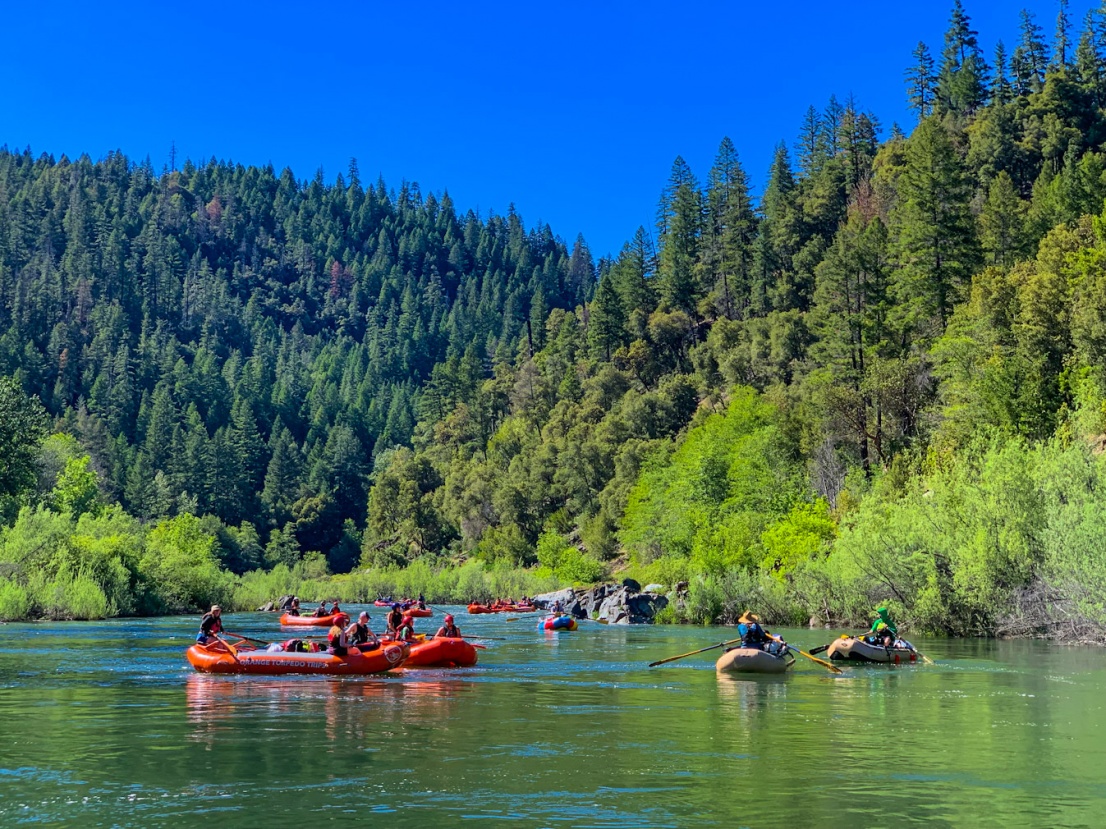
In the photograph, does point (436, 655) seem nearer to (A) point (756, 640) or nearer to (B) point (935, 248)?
(A) point (756, 640)

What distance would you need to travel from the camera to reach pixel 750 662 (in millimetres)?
36938

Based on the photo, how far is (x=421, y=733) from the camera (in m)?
24.3

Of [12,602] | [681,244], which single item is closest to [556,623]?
[12,602]

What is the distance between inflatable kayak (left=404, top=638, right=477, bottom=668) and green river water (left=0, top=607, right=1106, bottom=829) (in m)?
1.04

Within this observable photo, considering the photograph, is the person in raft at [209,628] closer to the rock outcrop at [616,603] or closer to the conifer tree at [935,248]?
the rock outcrop at [616,603]

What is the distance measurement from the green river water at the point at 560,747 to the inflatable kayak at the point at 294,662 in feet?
2.56

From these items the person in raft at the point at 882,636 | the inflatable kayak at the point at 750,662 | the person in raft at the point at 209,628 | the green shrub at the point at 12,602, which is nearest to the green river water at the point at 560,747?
the inflatable kayak at the point at 750,662

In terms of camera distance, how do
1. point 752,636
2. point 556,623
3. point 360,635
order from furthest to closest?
point 556,623 < point 360,635 < point 752,636

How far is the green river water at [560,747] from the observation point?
16.9 meters

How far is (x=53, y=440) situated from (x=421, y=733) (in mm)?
116229

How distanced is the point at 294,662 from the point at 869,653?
19050 millimetres

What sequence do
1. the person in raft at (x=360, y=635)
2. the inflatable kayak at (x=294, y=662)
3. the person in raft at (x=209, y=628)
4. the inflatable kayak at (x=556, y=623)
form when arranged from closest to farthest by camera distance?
the inflatable kayak at (x=294, y=662) < the person in raft at (x=360, y=635) < the person in raft at (x=209, y=628) < the inflatable kayak at (x=556, y=623)

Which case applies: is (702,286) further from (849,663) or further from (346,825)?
(346,825)

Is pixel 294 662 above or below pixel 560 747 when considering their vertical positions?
above
